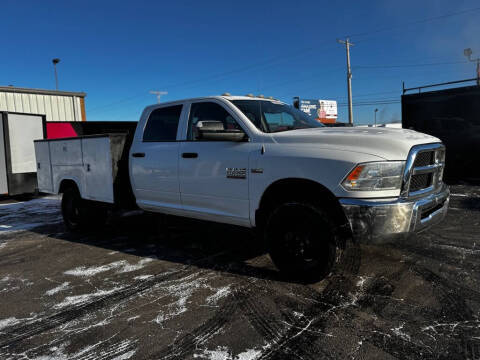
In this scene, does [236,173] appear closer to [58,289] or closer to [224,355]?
[224,355]

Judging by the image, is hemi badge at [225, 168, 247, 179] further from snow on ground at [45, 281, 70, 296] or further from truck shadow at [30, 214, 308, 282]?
snow on ground at [45, 281, 70, 296]

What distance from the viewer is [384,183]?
10.1 ft

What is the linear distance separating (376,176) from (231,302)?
1.68 m

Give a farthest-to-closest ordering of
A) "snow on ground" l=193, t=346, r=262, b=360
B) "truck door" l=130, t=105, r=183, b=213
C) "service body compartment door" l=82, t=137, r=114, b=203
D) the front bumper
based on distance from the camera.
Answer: "service body compartment door" l=82, t=137, r=114, b=203 → "truck door" l=130, t=105, r=183, b=213 → the front bumper → "snow on ground" l=193, t=346, r=262, b=360

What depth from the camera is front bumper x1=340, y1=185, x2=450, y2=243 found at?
304 centimetres

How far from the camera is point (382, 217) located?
3.03 meters

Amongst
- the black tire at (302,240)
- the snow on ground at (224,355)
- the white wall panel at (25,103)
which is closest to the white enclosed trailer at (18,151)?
the white wall panel at (25,103)

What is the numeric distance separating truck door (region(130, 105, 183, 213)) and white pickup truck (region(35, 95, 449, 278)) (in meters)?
0.01

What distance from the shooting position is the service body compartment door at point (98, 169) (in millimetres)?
5301

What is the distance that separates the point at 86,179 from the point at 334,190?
13.6ft


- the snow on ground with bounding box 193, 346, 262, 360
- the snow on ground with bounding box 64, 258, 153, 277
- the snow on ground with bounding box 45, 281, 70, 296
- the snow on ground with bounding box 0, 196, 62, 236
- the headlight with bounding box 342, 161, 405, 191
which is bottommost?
the snow on ground with bounding box 193, 346, 262, 360

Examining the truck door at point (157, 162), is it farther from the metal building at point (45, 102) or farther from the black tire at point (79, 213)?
the metal building at point (45, 102)

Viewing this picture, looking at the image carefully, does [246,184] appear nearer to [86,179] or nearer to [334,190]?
[334,190]

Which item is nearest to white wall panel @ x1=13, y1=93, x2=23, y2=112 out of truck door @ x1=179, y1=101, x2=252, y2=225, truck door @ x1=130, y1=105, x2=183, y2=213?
truck door @ x1=130, y1=105, x2=183, y2=213
